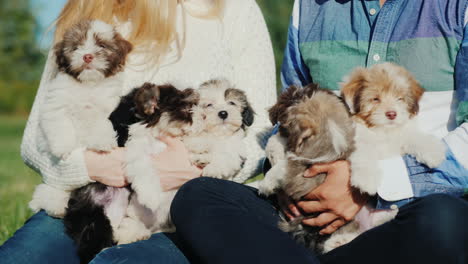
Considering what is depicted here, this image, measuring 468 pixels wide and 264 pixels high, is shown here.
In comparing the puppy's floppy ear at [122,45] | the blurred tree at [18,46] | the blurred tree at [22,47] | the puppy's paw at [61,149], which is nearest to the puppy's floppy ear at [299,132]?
the puppy's floppy ear at [122,45]

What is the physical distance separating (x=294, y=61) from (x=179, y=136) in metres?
1.17

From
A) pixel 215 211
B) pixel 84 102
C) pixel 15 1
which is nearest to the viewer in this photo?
pixel 215 211

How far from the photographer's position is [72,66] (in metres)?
3.76

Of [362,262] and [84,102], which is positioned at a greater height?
[84,102]

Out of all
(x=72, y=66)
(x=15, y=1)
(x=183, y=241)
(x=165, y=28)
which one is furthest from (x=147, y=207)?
(x=15, y=1)

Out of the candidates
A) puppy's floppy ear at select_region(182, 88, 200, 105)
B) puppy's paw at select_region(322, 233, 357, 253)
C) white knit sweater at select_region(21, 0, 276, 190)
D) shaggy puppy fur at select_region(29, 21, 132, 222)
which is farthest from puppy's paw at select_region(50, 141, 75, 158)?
puppy's paw at select_region(322, 233, 357, 253)

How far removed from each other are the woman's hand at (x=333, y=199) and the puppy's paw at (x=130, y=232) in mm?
1191

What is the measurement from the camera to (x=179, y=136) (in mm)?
3795

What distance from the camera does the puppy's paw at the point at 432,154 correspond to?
310 centimetres

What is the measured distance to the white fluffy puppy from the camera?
11.8ft

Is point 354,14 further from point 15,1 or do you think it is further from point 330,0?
point 15,1

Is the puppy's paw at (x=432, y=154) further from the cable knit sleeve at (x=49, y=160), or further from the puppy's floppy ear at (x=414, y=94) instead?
the cable knit sleeve at (x=49, y=160)

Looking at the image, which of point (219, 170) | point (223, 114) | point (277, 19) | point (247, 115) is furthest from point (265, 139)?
point (277, 19)

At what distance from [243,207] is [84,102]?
1555 millimetres
